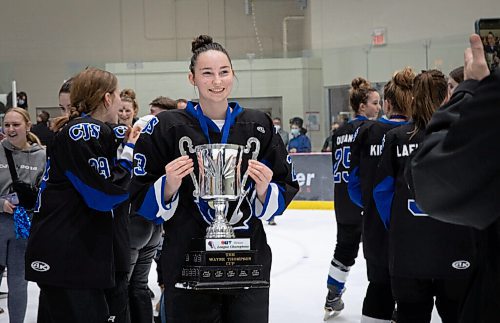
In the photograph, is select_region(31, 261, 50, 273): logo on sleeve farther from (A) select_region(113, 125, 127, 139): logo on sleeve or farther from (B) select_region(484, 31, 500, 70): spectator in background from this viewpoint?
(B) select_region(484, 31, 500, 70): spectator in background

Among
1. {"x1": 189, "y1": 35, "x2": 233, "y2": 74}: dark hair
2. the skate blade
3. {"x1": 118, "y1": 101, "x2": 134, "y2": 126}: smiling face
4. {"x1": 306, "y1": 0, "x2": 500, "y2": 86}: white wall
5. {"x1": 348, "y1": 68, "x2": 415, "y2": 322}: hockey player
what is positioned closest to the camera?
{"x1": 189, "y1": 35, "x2": 233, "y2": 74}: dark hair

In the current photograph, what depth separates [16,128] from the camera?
4121 millimetres

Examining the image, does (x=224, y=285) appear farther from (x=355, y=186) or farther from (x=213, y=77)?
(x=355, y=186)

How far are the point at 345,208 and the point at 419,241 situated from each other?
2.05 meters

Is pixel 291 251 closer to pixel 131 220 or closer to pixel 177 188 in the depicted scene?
pixel 131 220

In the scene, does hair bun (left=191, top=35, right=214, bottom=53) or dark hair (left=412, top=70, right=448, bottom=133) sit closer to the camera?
hair bun (left=191, top=35, right=214, bottom=53)

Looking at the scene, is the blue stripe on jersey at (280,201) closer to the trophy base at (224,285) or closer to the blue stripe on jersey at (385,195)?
the trophy base at (224,285)

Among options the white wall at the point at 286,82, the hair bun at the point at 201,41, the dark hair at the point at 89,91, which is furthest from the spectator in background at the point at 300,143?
the hair bun at the point at 201,41

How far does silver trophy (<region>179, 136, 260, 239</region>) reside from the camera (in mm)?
2221

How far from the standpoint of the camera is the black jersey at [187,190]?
91.8 inches

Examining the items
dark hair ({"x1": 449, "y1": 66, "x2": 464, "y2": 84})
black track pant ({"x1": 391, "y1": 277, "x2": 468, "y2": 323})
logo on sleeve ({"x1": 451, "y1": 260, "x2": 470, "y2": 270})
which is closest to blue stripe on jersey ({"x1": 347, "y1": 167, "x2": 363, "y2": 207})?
black track pant ({"x1": 391, "y1": 277, "x2": 468, "y2": 323})

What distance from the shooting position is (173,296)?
90.7 inches

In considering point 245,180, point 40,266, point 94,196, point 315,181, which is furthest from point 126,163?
point 315,181

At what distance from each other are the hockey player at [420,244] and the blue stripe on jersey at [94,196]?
40.1 inches
